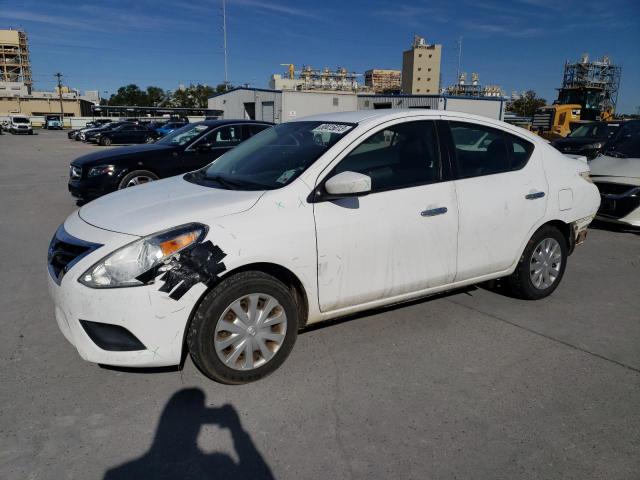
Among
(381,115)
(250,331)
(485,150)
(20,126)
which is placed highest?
(381,115)

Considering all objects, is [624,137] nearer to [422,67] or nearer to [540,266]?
[540,266]

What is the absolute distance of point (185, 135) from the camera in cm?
928

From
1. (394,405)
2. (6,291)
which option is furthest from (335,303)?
(6,291)

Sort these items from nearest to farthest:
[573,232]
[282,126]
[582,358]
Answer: [582,358] < [282,126] < [573,232]

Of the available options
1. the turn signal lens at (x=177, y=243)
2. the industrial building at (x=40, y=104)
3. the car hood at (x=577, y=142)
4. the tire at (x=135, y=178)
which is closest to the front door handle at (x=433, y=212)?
the turn signal lens at (x=177, y=243)

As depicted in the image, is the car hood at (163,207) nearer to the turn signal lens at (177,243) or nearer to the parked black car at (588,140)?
the turn signal lens at (177,243)

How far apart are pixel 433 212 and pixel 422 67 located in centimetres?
13129

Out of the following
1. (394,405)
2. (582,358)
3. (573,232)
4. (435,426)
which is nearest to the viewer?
(435,426)

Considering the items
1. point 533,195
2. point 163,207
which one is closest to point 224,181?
point 163,207

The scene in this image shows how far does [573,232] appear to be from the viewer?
15.5 ft

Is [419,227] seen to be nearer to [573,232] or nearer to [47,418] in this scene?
[573,232]

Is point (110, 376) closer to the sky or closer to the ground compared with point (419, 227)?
closer to the ground

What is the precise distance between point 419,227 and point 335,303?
0.86m

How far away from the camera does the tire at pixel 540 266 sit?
174 inches
